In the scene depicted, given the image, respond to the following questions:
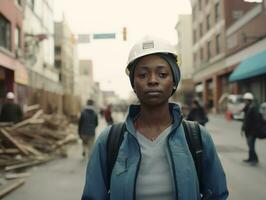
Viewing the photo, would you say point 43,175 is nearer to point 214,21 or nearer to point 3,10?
point 3,10

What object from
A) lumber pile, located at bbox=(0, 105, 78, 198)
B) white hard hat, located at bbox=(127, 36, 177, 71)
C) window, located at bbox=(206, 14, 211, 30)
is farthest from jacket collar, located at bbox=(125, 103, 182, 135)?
window, located at bbox=(206, 14, 211, 30)

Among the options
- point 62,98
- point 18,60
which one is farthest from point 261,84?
point 18,60

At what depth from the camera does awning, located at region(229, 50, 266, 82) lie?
113 ft

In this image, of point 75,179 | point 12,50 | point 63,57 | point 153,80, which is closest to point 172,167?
point 153,80

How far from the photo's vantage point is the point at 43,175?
11.0 m

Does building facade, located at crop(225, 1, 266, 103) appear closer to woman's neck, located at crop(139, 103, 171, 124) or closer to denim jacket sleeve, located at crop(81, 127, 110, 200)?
woman's neck, located at crop(139, 103, 171, 124)

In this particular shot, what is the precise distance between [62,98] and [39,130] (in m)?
23.8

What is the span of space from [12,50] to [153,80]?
2584 centimetres

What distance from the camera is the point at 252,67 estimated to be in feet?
120

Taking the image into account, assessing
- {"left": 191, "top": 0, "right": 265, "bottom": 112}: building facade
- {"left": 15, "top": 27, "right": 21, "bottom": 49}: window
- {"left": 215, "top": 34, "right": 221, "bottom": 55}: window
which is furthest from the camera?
{"left": 215, "top": 34, "right": 221, "bottom": 55}: window

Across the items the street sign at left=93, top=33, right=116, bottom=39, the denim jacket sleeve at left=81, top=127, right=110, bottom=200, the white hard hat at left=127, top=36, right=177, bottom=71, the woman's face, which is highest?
the street sign at left=93, top=33, right=116, bottom=39

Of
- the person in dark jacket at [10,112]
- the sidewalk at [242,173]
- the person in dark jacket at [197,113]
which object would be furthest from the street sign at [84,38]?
the person in dark jacket at [197,113]

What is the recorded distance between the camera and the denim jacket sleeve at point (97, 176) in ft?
7.88

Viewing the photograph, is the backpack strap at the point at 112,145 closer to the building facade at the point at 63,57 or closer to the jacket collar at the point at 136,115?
the jacket collar at the point at 136,115
